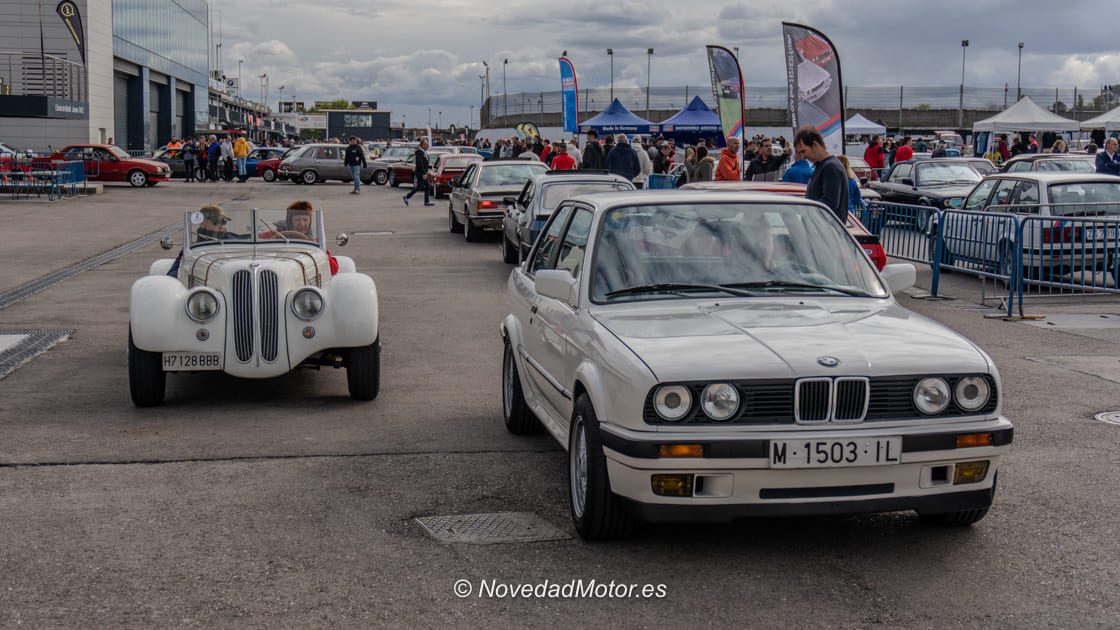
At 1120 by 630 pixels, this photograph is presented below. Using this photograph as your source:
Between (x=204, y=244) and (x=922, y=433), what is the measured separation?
6392 millimetres

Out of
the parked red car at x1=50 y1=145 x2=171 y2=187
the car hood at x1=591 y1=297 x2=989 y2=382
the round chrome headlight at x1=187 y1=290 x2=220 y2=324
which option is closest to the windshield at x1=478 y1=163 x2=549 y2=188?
the round chrome headlight at x1=187 y1=290 x2=220 y2=324

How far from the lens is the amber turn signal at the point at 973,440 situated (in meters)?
5.00

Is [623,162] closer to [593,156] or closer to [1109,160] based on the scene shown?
[593,156]

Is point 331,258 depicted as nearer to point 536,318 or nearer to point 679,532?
point 536,318

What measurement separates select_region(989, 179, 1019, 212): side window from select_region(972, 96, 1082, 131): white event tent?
25954 mm

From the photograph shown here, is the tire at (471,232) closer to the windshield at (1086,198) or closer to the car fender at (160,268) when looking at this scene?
the windshield at (1086,198)

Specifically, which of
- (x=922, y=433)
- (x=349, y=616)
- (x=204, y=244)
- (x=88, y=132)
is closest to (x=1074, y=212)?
(x=204, y=244)

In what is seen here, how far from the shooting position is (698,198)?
6.42 metres

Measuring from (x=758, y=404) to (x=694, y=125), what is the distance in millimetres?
37292

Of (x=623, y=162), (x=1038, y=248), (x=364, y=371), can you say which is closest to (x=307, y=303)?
(x=364, y=371)

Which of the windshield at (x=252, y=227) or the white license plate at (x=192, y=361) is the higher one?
the windshield at (x=252, y=227)

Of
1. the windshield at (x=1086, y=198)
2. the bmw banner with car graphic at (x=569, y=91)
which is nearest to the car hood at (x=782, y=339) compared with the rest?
the windshield at (x=1086, y=198)

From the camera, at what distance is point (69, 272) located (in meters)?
17.2

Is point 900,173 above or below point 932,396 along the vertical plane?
above
